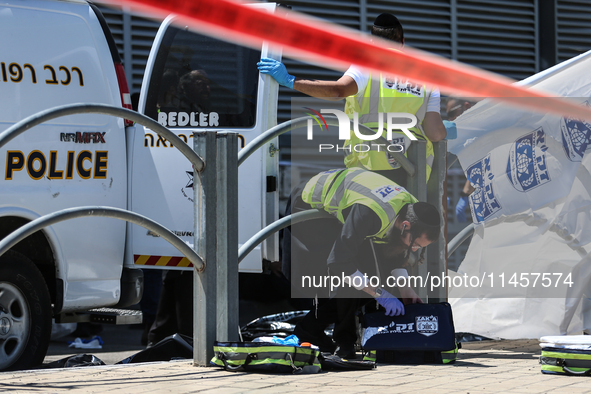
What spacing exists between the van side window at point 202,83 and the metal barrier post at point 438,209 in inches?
49.5

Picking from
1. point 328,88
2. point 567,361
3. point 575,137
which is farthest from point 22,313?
point 575,137

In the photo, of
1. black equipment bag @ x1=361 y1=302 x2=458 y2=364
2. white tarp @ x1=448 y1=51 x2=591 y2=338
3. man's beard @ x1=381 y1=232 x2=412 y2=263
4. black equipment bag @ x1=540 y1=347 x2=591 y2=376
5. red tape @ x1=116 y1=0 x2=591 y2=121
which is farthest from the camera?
white tarp @ x1=448 y1=51 x2=591 y2=338

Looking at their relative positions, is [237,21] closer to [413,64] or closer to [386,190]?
[413,64]

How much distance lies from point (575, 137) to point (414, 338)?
6.84ft

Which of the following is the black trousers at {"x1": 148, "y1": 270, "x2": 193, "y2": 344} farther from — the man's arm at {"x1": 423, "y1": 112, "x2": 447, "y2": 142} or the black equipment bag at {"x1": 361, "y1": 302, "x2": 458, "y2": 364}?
the man's arm at {"x1": 423, "y1": 112, "x2": 447, "y2": 142}

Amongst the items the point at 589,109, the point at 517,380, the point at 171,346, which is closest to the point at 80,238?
the point at 171,346

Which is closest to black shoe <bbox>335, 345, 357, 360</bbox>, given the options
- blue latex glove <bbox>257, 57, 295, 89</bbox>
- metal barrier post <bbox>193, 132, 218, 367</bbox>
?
metal barrier post <bbox>193, 132, 218, 367</bbox>

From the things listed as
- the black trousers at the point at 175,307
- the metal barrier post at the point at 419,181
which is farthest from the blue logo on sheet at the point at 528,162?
the black trousers at the point at 175,307

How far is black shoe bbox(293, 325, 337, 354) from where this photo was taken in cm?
513

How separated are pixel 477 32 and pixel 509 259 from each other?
5281mm

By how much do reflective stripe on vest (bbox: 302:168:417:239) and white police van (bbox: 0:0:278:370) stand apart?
688 mm

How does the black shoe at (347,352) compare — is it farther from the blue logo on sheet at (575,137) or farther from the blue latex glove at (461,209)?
the blue logo on sheet at (575,137)

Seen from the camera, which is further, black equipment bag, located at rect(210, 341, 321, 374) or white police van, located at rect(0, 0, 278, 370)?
white police van, located at rect(0, 0, 278, 370)

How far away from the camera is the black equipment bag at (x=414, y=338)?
459 cm
